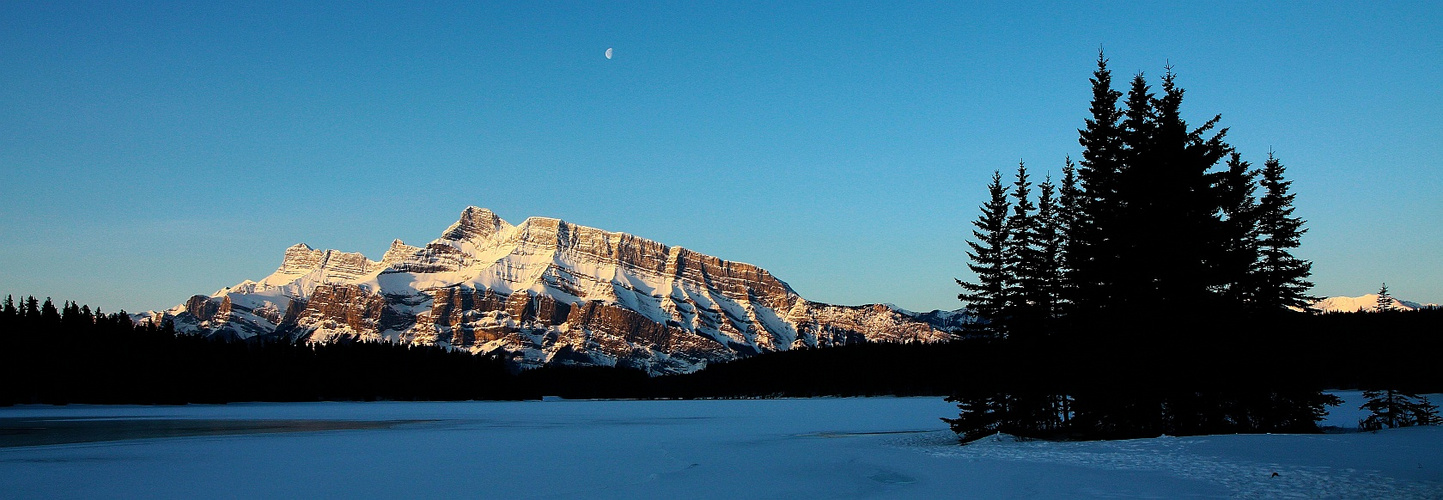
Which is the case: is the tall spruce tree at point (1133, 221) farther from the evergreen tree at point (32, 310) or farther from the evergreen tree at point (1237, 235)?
the evergreen tree at point (32, 310)

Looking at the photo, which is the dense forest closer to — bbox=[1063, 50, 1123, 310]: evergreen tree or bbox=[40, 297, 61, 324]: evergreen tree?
bbox=[1063, 50, 1123, 310]: evergreen tree

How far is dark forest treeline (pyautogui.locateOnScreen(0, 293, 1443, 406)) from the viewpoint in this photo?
31.2 m

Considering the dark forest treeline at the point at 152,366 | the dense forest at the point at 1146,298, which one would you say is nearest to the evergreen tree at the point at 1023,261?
the dense forest at the point at 1146,298

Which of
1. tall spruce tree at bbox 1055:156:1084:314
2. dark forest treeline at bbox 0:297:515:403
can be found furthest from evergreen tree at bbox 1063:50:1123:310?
dark forest treeline at bbox 0:297:515:403

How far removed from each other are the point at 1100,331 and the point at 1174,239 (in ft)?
13.5

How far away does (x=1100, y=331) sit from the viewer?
111 feet

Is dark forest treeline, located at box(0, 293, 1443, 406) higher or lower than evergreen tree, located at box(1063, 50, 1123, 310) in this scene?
lower

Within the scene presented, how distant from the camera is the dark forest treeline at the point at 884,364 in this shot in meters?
31.2

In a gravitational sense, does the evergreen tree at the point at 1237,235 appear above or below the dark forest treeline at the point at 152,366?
above

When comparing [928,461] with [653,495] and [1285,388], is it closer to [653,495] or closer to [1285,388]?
[653,495]

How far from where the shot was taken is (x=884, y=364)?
18275cm

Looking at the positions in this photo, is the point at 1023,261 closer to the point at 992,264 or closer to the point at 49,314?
the point at 992,264

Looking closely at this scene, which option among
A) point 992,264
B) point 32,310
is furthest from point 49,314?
point 992,264

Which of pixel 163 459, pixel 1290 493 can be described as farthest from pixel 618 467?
pixel 1290 493
